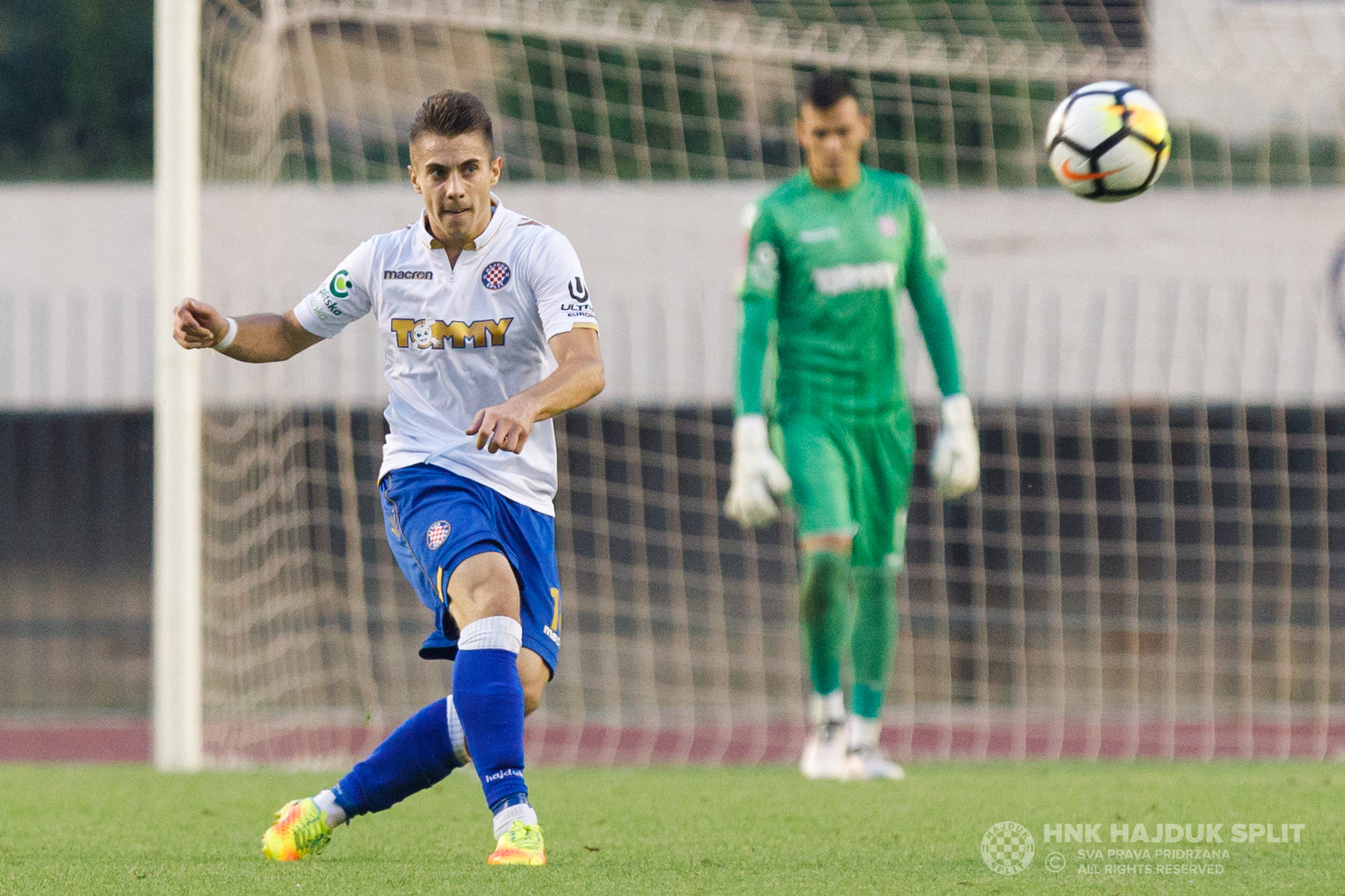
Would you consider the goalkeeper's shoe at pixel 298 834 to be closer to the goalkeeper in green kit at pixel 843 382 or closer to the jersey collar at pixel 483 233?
the jersey collar at pixel 483 233

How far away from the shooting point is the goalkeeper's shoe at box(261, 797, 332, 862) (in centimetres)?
368

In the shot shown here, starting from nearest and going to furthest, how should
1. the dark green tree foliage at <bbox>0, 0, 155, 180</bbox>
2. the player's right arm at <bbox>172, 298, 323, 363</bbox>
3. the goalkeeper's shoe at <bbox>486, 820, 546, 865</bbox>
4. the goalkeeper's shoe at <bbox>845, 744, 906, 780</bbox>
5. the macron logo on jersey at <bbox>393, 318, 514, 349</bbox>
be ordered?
1. the goalkeeper's shoe at <bbox>486, 820, 546, 865</bbox>
2. the player's right arm at <bbox>172, 298, 323, 363</bbox>
3. the macron logo on jersey at <bbox>393, 318, 514, 349</bbox>
4. the goalkeeper's shoe at <bbox>845, 744, 906, 780</bbox>
5. the dark green tree foliage at <bbox>0, 0, 155, 180</bbox>

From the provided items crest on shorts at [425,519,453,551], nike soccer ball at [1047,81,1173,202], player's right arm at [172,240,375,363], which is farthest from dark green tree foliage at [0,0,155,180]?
crest on shorts at [425,519,453,551]

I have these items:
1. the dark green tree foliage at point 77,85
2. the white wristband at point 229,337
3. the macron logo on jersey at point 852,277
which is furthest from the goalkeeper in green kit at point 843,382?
the dark green tree foliage at point 77,85

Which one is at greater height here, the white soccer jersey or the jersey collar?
the jersey collar

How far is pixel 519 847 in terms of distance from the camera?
3426 mm

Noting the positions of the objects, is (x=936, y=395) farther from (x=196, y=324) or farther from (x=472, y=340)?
(x=196, y=324)

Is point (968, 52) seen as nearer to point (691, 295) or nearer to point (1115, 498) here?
point (691, 295)

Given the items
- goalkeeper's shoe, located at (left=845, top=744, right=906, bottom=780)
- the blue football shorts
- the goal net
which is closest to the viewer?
the blue football shorts

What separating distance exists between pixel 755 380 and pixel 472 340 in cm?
239

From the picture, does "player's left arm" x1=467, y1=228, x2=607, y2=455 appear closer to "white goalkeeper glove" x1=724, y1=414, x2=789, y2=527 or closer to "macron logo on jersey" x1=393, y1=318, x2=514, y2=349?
"macron logo on jersey" x1=393, y1=318, x2=514, y2=349

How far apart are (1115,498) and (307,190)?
6079 millimetres

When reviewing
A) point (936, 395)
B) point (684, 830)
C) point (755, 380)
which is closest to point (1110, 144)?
point (755, 380)

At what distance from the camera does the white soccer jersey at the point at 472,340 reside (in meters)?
3.85
